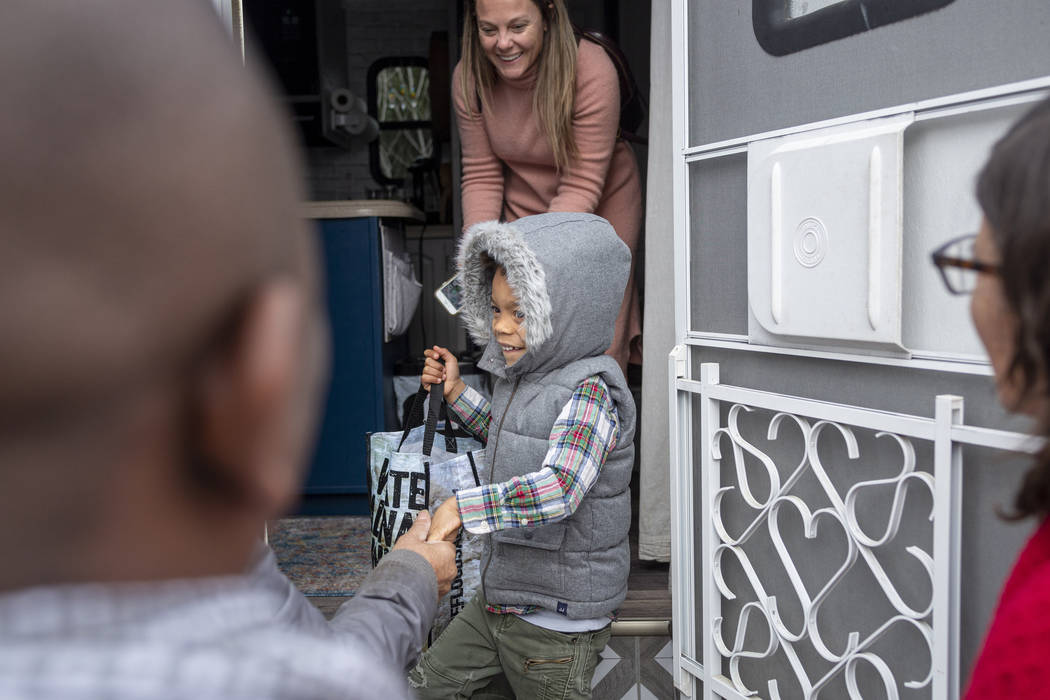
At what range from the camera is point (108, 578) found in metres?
0.36

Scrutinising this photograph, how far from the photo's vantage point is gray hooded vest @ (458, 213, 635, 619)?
1739 millimetres

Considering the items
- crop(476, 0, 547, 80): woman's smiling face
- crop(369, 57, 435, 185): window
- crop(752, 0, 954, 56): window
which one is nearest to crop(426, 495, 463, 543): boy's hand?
crop(752, 0, 954, 56): window

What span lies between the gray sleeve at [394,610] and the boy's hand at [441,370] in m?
0.88

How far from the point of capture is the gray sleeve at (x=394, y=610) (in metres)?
0.90

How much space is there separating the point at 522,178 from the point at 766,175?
109cm

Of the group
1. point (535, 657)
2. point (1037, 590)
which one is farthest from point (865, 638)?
point (1037, 590)

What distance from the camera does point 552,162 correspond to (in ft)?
8.07

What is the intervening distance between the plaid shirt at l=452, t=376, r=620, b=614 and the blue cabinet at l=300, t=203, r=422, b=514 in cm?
168

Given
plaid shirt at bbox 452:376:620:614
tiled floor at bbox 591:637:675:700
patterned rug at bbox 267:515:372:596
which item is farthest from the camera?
patterned rug at bbox 267:515:372:596

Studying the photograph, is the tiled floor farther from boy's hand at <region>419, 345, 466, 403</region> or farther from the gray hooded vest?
boy's hand at <region>419, 345, 466, 403</region>

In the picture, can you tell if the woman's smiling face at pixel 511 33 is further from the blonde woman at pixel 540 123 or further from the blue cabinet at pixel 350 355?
the blue cabinet at pixel 350 355

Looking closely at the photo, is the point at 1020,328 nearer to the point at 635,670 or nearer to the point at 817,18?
the point at 817,18

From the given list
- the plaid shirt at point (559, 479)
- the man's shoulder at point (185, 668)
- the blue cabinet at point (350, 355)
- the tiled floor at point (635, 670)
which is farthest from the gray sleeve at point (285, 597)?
the blue cabinet at point (350, 355)

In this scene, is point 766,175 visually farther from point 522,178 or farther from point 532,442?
point 522,178
